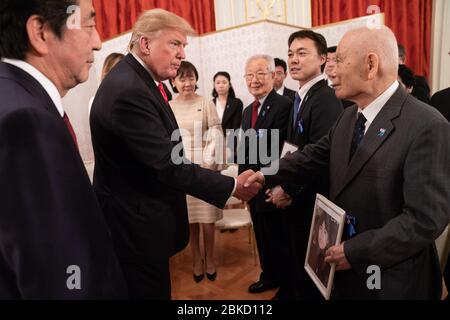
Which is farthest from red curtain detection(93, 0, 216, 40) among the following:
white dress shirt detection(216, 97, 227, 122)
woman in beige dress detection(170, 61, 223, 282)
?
woman in beige dress detection(170, 61, 223, 282)

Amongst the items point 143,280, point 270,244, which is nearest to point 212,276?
point 270,244

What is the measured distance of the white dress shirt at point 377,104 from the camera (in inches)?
A: 51.6

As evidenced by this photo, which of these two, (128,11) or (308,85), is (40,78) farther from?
(128,11)

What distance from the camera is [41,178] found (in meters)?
0.69

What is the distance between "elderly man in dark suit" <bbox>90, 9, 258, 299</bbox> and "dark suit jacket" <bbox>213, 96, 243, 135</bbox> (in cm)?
278

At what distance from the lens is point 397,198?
121cm

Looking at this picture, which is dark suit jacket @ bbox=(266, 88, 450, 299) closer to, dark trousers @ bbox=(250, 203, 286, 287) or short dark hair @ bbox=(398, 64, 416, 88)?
dark trousers @ bbox=(250, 203, 286, 287)

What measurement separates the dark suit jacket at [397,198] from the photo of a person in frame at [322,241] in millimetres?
77

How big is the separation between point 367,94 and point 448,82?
14.8 feet

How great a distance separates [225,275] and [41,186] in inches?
102

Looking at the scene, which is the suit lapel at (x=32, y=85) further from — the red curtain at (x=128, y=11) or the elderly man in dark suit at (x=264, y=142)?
the red curtain at (x=128, y=11)

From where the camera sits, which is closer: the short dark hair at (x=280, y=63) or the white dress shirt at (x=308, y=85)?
the white dress shirt at (x=308, y=85)

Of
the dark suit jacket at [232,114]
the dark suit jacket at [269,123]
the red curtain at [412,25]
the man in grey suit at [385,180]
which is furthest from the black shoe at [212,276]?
the red curtain at [412,25]

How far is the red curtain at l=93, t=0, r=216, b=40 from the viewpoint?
5.98 meters
